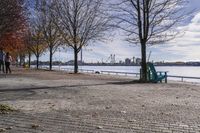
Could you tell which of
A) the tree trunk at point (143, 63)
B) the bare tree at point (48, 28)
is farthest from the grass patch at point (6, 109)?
the bare tree at point (48, 28)

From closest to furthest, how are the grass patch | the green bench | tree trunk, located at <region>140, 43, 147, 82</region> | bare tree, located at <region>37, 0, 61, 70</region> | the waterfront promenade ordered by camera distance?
the waterfront promenade
the grass patch
the green bench
tree trunk, located at <region>140, 43, 147, 82</region>
bare tree, located at <region>37, 0, 61, 70</region>

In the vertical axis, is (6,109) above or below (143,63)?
below

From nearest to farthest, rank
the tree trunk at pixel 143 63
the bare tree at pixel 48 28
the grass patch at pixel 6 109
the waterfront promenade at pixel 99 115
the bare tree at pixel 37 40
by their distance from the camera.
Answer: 1. the waterfront promenade at pixel 99 115
2. the grass patch at pixel 6 109
3. the tree trunk at pixel 143 63
4. the bare tree at pixel 48 28
5. the bare tree at pixel 37 40

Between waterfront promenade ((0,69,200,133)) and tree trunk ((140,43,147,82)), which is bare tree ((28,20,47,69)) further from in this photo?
waterfront promenade ((0,69,200,133))

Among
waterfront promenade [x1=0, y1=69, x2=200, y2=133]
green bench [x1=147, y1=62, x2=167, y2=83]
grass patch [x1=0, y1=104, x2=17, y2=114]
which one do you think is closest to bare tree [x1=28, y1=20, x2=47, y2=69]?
green bench [x1=147, y1=62, x2=167, y2=83]

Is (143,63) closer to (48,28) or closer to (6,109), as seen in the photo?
(6,109)

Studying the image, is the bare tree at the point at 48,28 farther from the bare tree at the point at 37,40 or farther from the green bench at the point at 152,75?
the green bench at the point at 152,75

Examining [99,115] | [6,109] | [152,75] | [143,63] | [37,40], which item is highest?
[37,40]

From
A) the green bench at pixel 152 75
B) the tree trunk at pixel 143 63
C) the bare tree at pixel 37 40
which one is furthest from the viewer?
the bare tree at pixel 37 40

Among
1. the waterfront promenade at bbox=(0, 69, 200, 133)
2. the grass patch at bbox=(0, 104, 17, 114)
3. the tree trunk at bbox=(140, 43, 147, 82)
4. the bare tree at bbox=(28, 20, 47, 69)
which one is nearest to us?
the waterfront promenade at bbox=(0, 69, 200, 133)

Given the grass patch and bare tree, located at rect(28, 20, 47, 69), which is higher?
bare tree, located at rect(28, 20, 47, 69)

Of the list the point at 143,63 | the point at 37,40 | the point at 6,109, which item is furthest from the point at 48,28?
the point at 6,109

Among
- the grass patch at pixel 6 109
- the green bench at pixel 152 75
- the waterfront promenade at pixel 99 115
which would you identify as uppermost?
the green bench at pixel 152 75

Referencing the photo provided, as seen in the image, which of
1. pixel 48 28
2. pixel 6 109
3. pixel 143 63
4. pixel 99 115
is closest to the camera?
pixel 99 115
